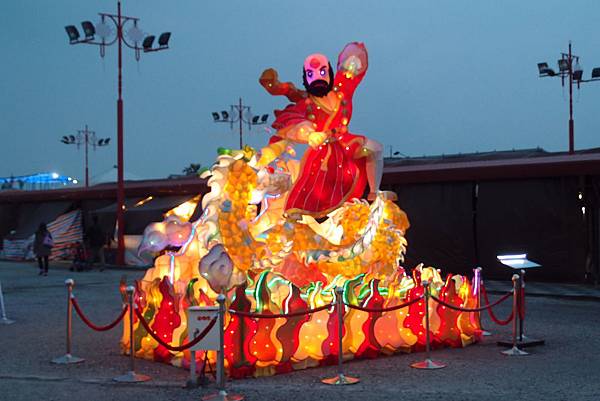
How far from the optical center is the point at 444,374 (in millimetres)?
9148

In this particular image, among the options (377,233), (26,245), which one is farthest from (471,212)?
(26,245)

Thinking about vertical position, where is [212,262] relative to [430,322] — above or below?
above

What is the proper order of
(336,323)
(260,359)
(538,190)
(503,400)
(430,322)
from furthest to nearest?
(538,190), (430,322), (336,323), (260,359), (503,400)

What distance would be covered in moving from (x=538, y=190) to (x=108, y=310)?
1158 cm

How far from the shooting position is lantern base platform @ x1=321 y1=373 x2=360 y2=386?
28.3 feet

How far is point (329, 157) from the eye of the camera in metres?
11.5

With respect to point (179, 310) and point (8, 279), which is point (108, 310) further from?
point (8, 279)

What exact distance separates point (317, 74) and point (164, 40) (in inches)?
666

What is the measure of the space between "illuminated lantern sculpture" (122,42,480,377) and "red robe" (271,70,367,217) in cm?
2

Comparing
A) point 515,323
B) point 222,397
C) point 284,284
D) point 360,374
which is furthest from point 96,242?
point 222,397

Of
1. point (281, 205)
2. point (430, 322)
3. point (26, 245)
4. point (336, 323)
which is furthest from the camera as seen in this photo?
point (26, 245)

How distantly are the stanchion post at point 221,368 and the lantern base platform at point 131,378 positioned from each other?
1.07 meters

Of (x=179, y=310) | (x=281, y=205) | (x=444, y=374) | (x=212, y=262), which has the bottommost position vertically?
(x=444, y=374)

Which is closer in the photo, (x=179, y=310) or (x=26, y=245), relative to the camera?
(x=179, y=310)
